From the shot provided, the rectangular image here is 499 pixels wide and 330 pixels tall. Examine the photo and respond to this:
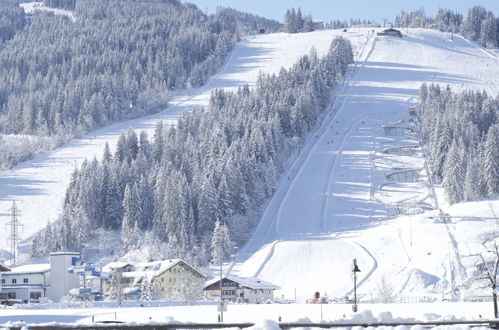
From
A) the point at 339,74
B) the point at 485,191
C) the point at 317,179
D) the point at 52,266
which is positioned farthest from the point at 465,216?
the point at 339,74

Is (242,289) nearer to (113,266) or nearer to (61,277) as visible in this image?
(113,266)

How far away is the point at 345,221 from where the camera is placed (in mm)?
105562

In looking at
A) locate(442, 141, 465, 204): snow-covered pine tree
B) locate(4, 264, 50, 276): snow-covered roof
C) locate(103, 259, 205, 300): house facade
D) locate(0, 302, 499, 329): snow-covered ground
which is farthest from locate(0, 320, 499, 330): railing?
locate(442, 141, 465, 204): snow-covered pine tree

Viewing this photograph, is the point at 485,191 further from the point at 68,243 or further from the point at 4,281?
the point at 4,281

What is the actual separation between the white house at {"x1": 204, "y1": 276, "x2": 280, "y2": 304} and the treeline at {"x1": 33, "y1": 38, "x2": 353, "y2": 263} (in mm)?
17832

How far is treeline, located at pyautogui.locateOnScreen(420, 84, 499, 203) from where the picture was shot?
107 m

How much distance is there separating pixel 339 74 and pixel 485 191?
85650 millimetres

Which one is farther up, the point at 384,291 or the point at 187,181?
the point at 187,181

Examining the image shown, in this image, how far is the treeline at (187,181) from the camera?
338 feet

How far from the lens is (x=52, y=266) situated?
3351 inches

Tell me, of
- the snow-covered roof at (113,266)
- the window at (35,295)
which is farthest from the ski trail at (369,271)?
the window at (35,295)

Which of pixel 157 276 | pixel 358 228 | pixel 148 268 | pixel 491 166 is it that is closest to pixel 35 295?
pixel 157 276

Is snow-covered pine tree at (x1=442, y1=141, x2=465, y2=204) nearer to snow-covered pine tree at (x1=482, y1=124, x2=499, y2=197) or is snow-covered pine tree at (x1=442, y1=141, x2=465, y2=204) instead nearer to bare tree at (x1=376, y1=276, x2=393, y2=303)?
snow-covered pine tree at (x1=482, y1=124, x2=499, y2=197)

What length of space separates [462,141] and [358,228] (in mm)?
24954
